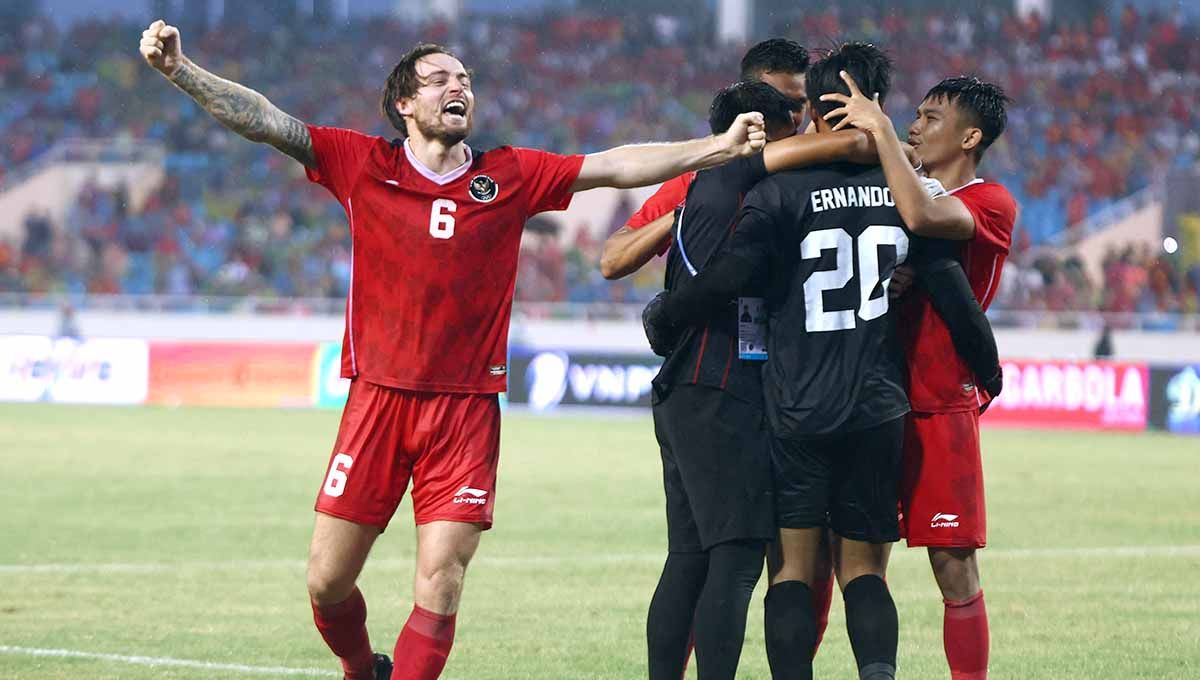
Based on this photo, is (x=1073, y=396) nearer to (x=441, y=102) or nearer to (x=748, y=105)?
(x=748, y=105)

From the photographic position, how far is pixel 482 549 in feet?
36.1

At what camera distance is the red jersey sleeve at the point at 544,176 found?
228 inches

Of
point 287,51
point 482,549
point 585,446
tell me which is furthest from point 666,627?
point 287,51

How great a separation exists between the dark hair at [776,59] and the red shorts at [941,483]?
4.06 ft

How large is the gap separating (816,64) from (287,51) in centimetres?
3510

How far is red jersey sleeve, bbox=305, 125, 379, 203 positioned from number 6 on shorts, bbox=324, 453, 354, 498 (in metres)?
0.86

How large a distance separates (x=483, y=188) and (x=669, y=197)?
617mm

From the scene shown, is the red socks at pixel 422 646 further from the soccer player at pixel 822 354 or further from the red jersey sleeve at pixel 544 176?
the red jersey sleeve at pixel 544 176

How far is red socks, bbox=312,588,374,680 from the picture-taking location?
19.5 ft

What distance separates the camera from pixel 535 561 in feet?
34.3

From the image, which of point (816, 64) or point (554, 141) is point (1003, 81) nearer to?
point (554, 141)

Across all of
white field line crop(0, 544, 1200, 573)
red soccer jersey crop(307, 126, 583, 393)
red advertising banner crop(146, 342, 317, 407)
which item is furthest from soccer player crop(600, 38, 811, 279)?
red advertising banner crop(146, 342, 317, 407)

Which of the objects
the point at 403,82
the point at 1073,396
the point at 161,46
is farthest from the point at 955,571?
the point at 1073,396

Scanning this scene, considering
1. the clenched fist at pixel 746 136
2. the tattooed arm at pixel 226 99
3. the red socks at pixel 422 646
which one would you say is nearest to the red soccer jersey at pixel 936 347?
the clenched fist at pixel 746 136
